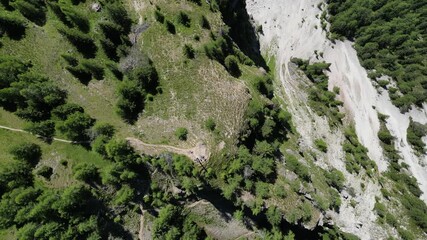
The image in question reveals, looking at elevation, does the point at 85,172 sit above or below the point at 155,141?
below

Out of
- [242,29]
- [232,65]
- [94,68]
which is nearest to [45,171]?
[94,68]

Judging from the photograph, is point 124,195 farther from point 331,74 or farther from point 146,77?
point 331,74

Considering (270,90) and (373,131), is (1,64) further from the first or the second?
(373,131)

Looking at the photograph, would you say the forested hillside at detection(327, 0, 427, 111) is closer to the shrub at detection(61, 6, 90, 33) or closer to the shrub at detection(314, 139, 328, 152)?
the shrub at detection(314, 139, 328, 152)

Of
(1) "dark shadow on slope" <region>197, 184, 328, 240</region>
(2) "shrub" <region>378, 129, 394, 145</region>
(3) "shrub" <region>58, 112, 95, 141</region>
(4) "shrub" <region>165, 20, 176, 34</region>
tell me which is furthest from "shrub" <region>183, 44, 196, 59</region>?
(2) "shrub" <region>378, 129, 394, 145</region>

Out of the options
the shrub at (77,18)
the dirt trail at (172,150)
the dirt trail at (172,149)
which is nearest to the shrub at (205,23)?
the shrub at (77,18)

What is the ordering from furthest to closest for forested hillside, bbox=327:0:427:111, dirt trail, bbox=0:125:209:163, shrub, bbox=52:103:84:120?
forested hillside, bbox=327:0:427:111 < dirt trail, bbox=0:125:209:163 < shrub, bbox=52:103:84:120

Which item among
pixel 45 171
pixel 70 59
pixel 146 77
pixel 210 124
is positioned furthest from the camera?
pixel 146 77
